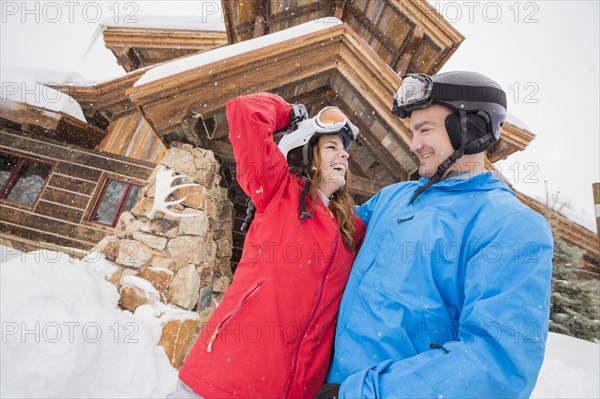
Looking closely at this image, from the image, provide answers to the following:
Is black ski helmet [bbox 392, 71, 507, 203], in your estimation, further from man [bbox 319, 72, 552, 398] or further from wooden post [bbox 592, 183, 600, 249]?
wooden post [bbox 592, 183, 600, 249]

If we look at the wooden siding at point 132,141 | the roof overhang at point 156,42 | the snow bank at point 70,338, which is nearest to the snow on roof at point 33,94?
the wooden siding at point 132,141

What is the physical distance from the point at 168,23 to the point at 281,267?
11952mm

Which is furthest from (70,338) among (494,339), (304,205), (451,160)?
(451,160)

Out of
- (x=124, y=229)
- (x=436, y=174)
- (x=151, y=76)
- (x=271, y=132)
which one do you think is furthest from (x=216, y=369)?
(x=151, y=76)

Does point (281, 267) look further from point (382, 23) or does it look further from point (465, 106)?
point (382, 23)

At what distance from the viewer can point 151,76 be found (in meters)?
4.32

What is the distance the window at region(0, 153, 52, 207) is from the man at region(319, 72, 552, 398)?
9418mm

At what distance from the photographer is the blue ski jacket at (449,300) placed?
1.00 meters

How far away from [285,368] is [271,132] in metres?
1.35

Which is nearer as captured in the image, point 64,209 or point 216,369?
point 216,369

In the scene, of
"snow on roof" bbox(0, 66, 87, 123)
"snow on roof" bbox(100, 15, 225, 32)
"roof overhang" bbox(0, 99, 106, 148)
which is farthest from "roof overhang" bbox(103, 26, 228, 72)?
"roof overhang" bbox(0, 99, 106, 148)

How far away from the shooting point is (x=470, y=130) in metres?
1.62

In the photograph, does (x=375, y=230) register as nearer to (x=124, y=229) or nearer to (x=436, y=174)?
(x=436, y=174)

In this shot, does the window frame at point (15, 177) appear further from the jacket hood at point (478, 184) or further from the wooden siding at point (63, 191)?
the jacket hood at point (478, 184)
